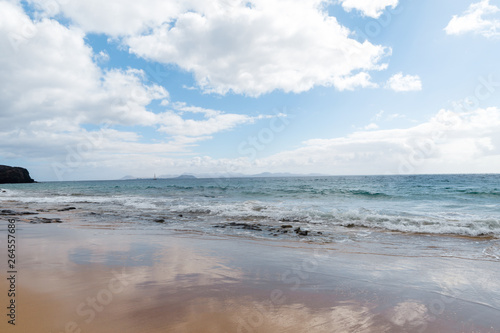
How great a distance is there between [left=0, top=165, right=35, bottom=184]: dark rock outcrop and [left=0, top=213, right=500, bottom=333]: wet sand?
136 metres

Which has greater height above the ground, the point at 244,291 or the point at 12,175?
the point at 12,175

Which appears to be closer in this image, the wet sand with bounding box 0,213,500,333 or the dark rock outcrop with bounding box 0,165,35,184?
the wet sand with bounding box 0,213,500,333

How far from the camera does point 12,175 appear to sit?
112 m

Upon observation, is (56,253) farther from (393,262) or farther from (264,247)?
(393,262)

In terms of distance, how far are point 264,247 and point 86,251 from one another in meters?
4.34

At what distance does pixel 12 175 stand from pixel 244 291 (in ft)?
477

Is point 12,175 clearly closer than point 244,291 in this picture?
No

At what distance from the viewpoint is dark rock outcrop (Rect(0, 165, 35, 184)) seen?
108062 millimetres

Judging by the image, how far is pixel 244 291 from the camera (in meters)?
4.06

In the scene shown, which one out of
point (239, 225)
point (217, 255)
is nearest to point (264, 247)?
point (217, 255)

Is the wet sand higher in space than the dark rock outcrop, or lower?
lower

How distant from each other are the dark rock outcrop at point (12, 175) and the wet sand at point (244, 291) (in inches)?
5374

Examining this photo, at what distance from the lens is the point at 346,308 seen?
11.8 ft

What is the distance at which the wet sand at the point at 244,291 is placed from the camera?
123 inches
